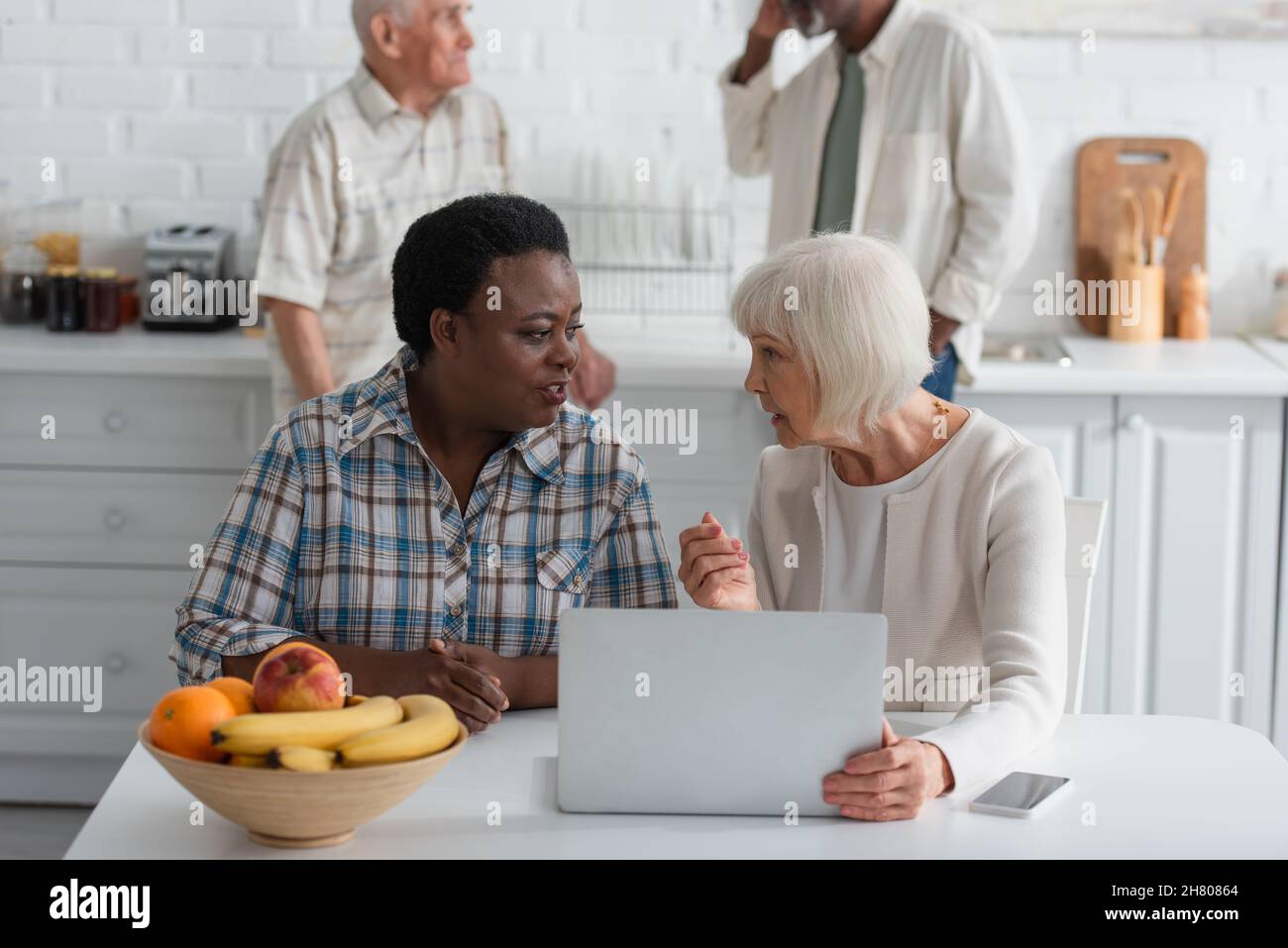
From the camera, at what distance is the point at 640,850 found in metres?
1.30

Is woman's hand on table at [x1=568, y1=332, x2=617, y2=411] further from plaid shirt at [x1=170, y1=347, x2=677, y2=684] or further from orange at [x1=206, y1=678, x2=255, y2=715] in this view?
orange at [x1=206, y1=678, x2=255, y2=715]

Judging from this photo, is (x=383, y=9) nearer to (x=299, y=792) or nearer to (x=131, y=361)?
(x=131, y=361)

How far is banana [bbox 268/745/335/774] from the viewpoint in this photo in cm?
122

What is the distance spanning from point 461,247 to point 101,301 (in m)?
1.80

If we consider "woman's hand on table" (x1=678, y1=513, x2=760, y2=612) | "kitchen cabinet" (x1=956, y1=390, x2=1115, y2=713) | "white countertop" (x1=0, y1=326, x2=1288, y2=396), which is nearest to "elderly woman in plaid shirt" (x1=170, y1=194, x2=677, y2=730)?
"woman's hand on table" (x1=678, y1=513, x2=760, y2=612)

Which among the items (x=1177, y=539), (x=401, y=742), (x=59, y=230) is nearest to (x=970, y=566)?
(x=401, y=742)

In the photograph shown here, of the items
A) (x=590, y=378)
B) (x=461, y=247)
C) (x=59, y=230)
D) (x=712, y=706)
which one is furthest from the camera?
(x=59, y=230)

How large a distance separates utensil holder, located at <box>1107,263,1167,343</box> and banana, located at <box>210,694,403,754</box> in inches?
100

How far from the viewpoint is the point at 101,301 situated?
3.34m

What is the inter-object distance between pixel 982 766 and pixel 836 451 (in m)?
0.57

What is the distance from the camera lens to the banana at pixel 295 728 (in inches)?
48.5

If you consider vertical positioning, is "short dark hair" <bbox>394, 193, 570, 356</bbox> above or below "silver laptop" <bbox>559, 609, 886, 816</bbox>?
above

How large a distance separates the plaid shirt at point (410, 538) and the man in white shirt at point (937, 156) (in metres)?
1.15
